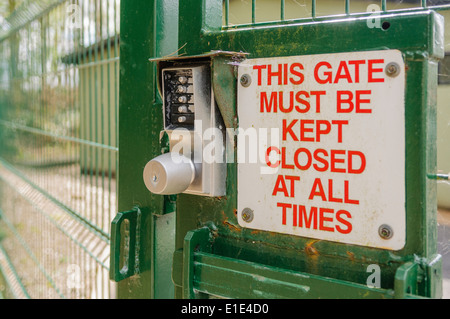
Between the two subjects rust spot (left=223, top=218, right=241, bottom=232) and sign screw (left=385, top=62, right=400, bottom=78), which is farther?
Result: rust spot (left=223, top=218, right=241, bottom=232)

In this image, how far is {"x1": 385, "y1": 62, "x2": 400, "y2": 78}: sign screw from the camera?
0.96m

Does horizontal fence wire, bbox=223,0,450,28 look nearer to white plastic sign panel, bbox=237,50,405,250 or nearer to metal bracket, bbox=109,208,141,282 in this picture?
white plastic sign panel, bbox=237,50,405,250

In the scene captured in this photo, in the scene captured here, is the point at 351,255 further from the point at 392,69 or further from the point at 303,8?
the point at 303,8

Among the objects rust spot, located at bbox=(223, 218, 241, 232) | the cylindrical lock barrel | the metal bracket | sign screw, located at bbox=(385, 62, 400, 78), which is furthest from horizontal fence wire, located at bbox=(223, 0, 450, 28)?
the metal bracket

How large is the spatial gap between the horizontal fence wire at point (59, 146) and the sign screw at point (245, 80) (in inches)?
33.7

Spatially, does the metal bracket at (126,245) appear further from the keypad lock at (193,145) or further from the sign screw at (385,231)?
the sign screw at (385,231)

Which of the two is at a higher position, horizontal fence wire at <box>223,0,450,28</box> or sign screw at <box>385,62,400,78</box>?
horizontal fence wire at <box>223,0,450,28</box>

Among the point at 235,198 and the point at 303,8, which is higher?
the point at 303,8

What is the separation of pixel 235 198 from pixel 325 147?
0.28 m

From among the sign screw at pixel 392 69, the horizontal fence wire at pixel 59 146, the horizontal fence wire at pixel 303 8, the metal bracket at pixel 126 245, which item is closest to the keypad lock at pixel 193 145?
the horizontal fence wire at pixel 303 8

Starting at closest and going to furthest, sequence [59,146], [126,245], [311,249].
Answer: [311,249], [126,245], [59,146]

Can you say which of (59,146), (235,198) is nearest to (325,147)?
(235,198)

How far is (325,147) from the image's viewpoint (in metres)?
1.05

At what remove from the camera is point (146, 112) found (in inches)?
57.1
